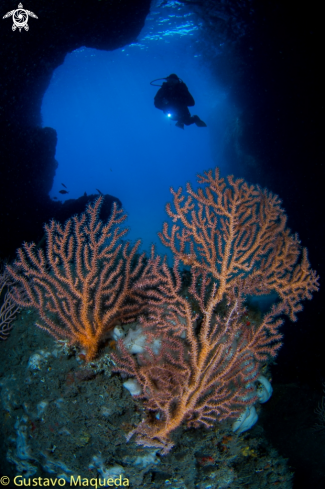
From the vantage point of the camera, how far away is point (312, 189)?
28.0 feet

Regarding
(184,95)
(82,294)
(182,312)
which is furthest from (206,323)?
(184,95)

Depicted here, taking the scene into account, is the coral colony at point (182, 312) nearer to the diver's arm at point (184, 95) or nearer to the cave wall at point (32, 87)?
the cave wall at point (32, 87)

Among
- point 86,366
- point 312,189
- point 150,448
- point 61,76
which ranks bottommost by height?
point 150,448

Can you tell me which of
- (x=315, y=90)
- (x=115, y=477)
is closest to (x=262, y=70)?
(x=315, y=90)

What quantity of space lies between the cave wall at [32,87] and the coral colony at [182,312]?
6.01m

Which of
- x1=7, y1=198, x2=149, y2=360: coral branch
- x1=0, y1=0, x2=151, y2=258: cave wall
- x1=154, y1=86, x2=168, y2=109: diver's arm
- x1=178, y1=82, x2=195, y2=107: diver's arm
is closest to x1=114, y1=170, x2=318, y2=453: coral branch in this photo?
x1=7, y1=198, x2=149, y2=360: coral branch

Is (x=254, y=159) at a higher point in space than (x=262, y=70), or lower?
lower

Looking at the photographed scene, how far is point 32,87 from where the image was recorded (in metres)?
8.94

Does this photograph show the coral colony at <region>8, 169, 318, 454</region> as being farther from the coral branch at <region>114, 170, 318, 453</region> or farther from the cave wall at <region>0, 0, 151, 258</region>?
the cave wall at <region>0, 0, 151, 258</region>

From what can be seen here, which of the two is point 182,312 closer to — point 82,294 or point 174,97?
point 82,294

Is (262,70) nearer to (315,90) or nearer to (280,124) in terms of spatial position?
(280,124)

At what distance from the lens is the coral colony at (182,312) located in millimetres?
2799

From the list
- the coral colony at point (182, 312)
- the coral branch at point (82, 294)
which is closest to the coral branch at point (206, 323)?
the coral colony at point (182, 312)

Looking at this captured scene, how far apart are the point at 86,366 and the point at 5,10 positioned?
7.55m
